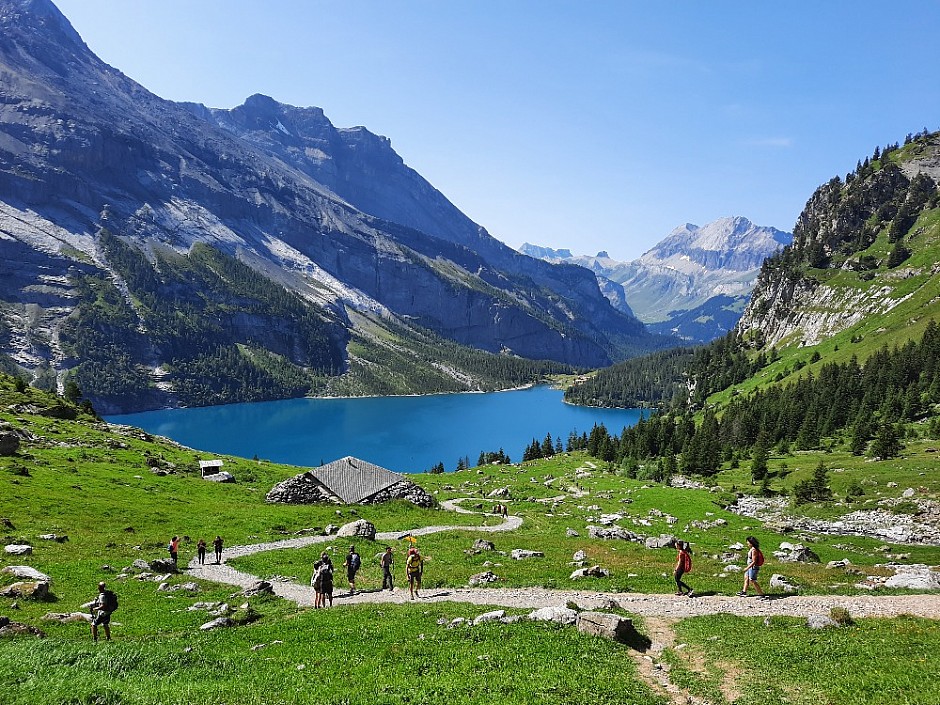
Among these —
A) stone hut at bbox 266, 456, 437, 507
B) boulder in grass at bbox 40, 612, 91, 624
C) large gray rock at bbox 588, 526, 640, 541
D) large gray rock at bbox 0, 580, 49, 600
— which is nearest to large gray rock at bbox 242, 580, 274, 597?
boulder in grass at bbox 40, 612, 91, 624

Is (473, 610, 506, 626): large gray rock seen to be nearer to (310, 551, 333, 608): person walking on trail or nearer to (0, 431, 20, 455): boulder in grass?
(310, 551, 333, 608): person walking on trail

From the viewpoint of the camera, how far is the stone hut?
5600 cm

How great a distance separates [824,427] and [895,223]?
149155mm

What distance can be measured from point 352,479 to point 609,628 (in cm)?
4431

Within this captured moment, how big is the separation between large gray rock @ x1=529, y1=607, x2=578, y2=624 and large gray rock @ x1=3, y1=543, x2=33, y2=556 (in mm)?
29216

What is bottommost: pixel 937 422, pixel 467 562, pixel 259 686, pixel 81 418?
pixel 81 418

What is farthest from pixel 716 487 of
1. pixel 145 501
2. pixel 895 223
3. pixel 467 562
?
pixel 895 223

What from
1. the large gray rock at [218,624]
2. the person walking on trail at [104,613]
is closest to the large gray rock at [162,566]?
the person walking on trail at [104,613]

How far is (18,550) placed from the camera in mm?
29125

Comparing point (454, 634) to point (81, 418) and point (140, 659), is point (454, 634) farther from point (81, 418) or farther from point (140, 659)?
point (81, 418)

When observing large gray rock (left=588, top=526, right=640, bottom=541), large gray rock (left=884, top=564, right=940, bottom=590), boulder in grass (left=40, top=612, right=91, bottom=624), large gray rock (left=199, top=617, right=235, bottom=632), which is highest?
large gray rock (left=884, top=564, right=940, bottom=590)

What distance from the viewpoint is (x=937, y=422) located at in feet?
244

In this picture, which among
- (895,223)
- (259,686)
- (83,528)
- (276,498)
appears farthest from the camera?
(895,223)

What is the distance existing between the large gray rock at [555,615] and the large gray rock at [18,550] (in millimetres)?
29216
